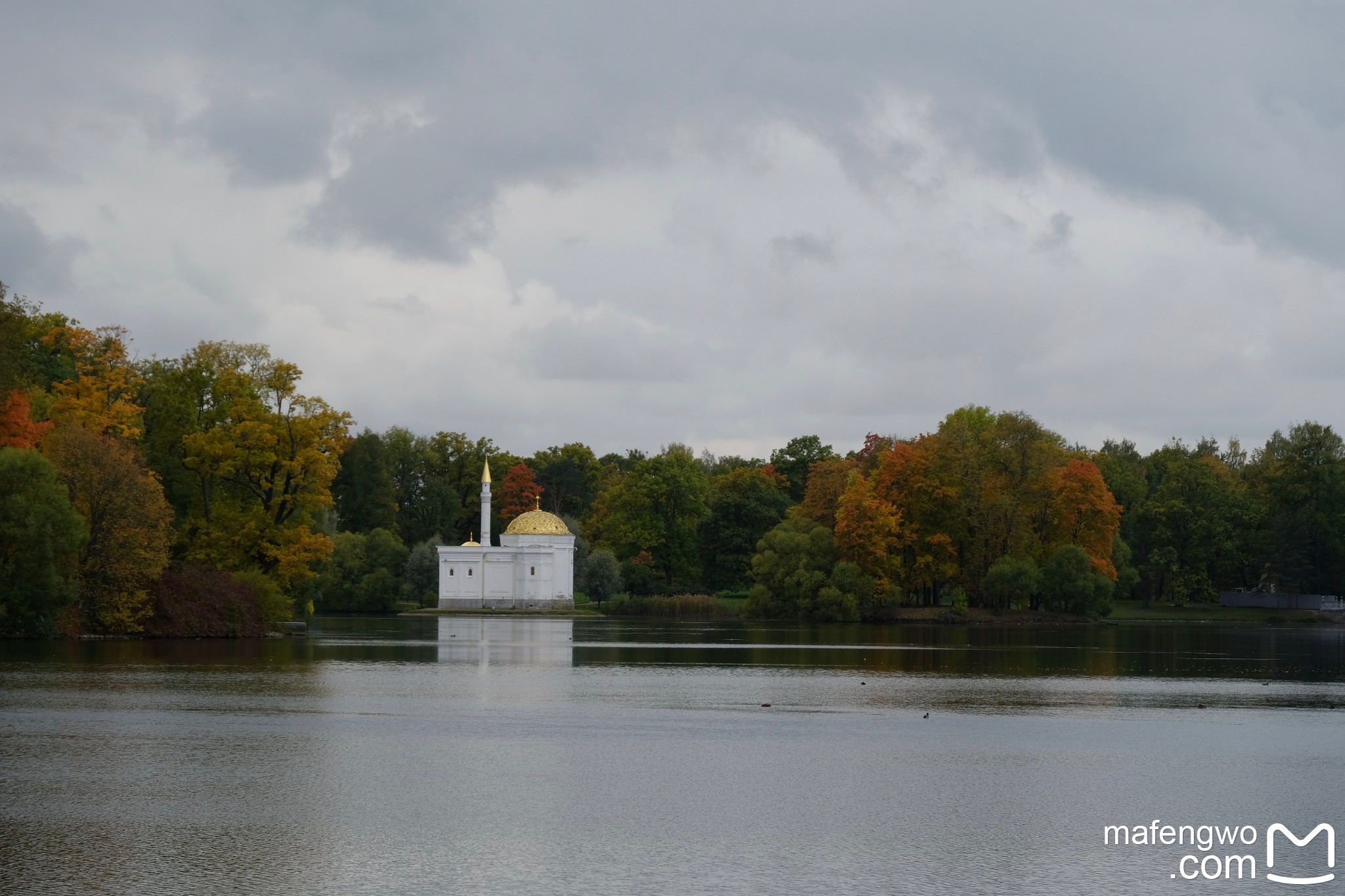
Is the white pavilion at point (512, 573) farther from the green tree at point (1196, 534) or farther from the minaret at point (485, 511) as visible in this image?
the green tree at point (1196, 534)

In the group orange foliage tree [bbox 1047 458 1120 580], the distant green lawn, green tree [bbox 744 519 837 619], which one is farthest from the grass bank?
the distant green lawn

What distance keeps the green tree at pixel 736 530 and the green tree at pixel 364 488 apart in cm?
2488

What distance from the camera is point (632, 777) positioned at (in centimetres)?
1941

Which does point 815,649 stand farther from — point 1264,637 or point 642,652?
point 1264,637

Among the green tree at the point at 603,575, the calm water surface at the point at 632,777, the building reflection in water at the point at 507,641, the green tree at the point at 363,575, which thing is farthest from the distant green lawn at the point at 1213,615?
the calm water surface at the point at 632,777

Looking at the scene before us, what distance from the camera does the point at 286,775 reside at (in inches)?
750

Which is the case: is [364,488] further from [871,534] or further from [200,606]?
[200,606]

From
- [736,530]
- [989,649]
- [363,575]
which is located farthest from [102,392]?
[736,530]

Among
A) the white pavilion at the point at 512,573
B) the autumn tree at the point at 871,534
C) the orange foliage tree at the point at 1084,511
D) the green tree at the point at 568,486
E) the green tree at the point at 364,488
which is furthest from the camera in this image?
the green tree at the point at 568,486

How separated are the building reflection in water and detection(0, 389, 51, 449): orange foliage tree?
16.1m

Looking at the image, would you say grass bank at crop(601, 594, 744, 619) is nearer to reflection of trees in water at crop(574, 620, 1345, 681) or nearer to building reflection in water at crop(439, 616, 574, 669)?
building reflection in water at crop(439, 616, 574, 669)

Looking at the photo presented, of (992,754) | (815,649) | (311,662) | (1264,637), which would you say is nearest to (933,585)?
(1264,637)

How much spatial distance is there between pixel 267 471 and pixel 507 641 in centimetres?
1166

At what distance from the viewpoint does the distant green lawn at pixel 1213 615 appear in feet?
289
